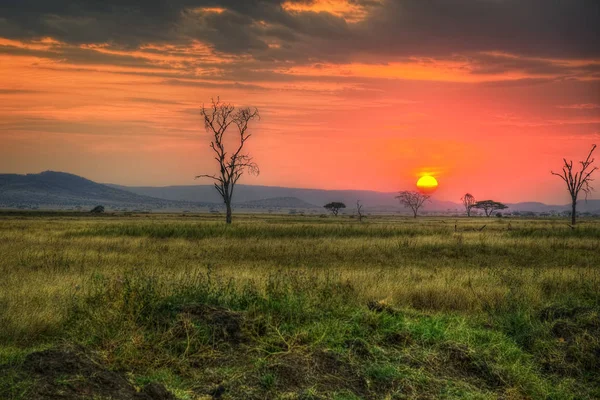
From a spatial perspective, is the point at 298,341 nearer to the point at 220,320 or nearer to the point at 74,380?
the point at 220,320

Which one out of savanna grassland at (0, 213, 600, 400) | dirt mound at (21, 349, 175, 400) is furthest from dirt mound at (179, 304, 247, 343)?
dirt mound at (21, 349, 175, 400)

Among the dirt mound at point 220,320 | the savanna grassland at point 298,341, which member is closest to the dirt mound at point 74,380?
the savanna grassland at point 298,341

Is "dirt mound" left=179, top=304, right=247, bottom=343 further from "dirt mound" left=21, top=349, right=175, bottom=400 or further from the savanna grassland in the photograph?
"dirt mound" left=21, top=349, right=175, bottom=400

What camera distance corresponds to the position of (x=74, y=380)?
6.21 meters

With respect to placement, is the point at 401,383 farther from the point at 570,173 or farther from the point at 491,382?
the point at 570,173

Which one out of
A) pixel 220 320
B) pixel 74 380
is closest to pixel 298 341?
pixel 220 320

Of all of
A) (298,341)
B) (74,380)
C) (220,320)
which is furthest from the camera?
(220,320)

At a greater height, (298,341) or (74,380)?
(74,380)

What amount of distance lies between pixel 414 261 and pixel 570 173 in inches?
2039

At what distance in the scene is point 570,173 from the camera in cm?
6650

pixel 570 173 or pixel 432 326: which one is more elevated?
pixel 570 173

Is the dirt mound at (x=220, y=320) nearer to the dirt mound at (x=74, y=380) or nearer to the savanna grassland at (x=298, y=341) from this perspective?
the savanna grassland at (x=298, y=341)

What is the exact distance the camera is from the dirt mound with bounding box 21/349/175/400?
234 inches

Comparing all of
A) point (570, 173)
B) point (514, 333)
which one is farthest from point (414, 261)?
point (570, 173)
